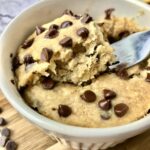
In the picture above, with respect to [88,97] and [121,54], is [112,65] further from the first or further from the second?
[88,97]

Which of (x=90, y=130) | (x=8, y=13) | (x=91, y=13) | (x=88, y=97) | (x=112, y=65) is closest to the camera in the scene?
(x=90, y=130)

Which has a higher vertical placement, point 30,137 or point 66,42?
point 66,42

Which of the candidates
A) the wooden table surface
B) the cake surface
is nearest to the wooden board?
the wooden table surface

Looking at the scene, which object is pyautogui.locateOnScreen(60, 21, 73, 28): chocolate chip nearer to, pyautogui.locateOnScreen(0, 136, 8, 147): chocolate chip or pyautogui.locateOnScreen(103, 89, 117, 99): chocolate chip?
pyautogui.locateOnScreen(103, 89, 117, 99): chocolate chip

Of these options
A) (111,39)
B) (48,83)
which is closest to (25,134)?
(48,83)

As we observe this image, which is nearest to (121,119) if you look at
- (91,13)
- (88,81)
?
(88,81)

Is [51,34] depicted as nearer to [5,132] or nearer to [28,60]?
[28,60]

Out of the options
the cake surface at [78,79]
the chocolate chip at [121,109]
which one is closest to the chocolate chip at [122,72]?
the cake surface at [78,79]
